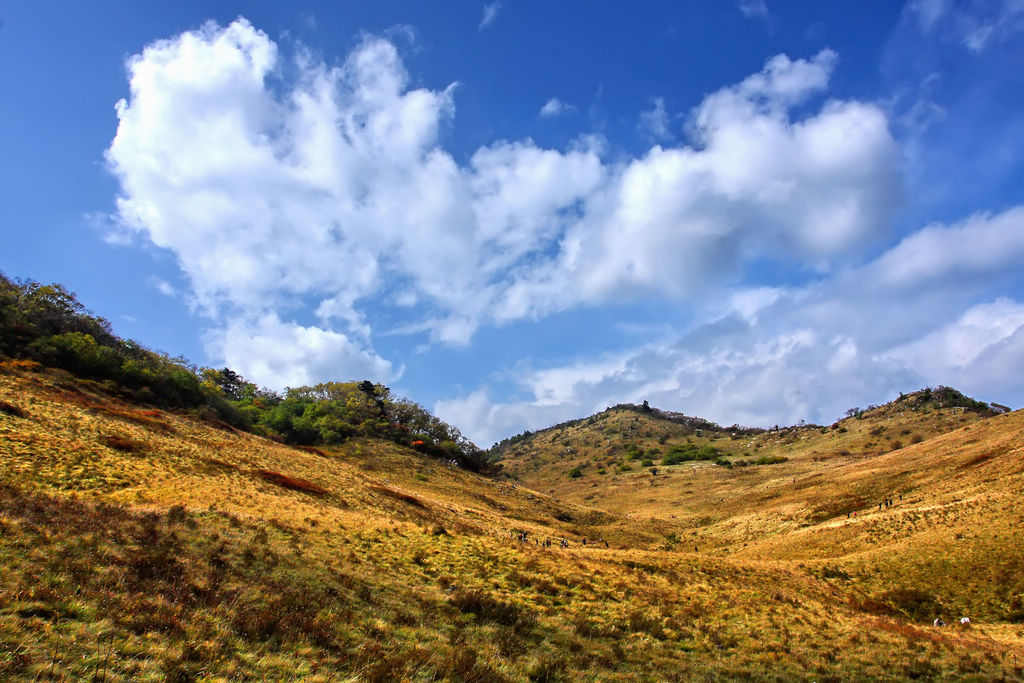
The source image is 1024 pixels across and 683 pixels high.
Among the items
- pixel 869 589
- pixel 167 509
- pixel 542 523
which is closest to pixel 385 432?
pixel 542 523

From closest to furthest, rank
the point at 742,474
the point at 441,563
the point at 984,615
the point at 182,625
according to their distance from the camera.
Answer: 1. the point at 182,625
2. the point at 441,563
3. the point at 984,615
4. the point at 742,474

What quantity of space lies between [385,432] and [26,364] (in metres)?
49.2

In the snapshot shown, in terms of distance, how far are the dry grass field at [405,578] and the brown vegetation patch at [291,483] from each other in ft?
0.80

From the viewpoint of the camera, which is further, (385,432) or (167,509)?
(385,432)

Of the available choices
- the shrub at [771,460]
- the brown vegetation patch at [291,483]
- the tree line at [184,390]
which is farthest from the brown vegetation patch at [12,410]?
the shrub at [771,460]

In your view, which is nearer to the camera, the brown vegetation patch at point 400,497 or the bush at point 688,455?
the brown vegetation patch at point 400,497

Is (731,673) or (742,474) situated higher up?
(742,474)

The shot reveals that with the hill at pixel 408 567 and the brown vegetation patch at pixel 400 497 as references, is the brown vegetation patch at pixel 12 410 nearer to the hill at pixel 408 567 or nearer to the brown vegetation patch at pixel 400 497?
the hill at pixel 408 567

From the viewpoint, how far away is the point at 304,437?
8231cm

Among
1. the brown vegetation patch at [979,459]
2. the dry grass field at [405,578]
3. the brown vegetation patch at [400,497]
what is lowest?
the brown vegetation patch at [400,497]

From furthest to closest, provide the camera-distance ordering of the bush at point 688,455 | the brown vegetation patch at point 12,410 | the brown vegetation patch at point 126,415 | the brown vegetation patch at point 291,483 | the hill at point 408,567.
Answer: the bush at point 688,455, the brown vegetation patch at point 126,415, the brown vegetation patch at point 291,483, the brown vegetation patch at point 12,410, the hill at point 408,567

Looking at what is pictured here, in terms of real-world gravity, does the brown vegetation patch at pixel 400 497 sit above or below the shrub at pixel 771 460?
below

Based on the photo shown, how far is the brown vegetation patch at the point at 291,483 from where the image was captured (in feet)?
115

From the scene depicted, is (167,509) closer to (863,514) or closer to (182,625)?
(182,625)
